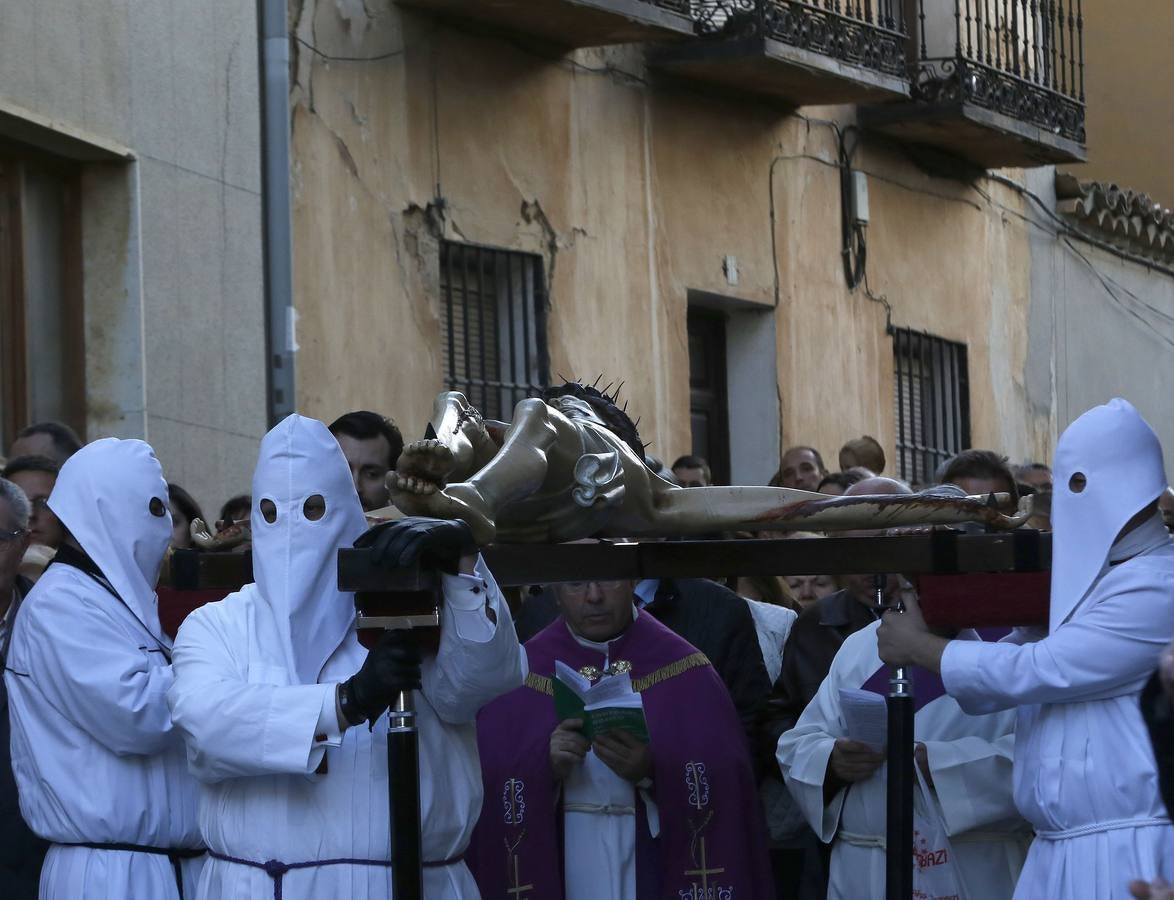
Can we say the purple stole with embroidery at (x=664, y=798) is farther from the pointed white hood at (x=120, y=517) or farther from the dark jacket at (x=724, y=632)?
the pointed white hood at (x=120, y=517)

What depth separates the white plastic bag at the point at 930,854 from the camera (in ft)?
20.5

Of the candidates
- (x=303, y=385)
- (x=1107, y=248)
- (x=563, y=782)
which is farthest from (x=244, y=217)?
(x=1107, y=248)

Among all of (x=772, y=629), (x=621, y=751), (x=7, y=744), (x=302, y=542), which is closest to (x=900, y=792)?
(x=621, y=751)

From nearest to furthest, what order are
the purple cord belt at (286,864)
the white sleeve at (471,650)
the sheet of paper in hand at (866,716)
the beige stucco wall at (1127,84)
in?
the white sleeve at (471,650) < the purple cord belt at (286,864) < the sheet of paper in hand at (866,716) < the beige stucco wall at (1127,84)

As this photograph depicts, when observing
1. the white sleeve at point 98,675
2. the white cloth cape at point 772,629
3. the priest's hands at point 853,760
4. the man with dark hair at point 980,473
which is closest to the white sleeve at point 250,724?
the white sleeve at point 98,675

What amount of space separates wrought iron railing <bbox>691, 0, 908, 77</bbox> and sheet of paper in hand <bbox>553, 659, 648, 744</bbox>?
23.6ft

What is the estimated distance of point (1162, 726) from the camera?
3.44 meters

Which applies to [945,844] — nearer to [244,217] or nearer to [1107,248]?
[244,217]

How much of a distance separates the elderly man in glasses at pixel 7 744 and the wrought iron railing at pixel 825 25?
7.61m

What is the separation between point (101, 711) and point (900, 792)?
5.96ft

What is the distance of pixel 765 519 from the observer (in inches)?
222

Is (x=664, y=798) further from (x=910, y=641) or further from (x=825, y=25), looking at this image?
(x=825, y=25)

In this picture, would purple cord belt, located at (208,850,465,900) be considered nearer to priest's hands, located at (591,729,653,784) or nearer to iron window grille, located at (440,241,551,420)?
priest's hands, located at (591,729,653,784)

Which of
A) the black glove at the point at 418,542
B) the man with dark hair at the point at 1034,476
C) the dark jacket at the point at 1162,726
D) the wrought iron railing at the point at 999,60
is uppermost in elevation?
the wrought iron railing at the point at 999,60
